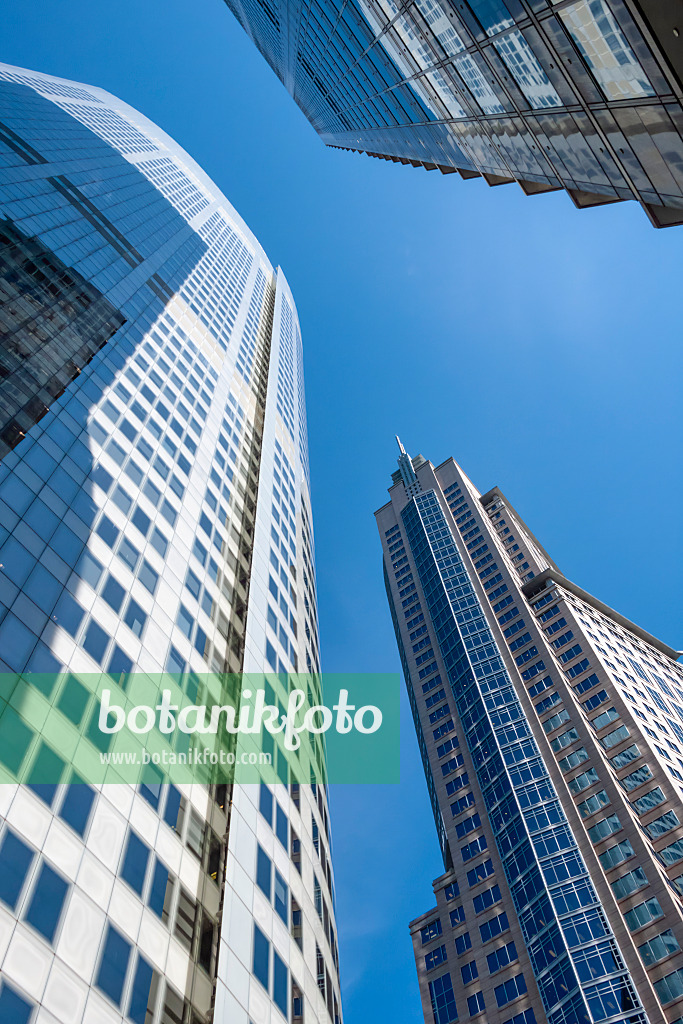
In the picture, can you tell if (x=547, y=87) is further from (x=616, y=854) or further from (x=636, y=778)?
(x=636, y=778)

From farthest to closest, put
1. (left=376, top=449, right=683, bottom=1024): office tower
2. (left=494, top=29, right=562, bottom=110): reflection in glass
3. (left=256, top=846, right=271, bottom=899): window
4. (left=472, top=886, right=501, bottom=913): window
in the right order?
1. (left=472, top=886, right=501, bottom=913): window
2. (left=376, top=449, right=683, bottom=1024): office tower
3. (left=256, top=846, right=271, bottom=899): window
4. (left=494, top=29, right=562, bottom=110): reflection in glass

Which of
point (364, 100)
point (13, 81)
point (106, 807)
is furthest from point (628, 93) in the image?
point (13, 81)

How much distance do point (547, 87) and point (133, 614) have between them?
27721mm

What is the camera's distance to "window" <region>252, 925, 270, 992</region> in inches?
1028

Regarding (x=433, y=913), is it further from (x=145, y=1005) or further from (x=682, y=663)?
(x=682, y=663)

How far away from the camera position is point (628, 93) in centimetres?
1359

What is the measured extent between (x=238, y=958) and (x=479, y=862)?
212 ft

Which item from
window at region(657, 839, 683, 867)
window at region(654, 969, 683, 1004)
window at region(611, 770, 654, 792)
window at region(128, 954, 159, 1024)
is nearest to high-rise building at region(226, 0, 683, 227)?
window at region(128, 954, 159, 1024)

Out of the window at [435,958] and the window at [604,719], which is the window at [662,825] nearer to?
the window at [604,719]

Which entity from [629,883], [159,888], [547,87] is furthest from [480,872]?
[547,87]

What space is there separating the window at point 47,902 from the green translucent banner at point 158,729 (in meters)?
3.12

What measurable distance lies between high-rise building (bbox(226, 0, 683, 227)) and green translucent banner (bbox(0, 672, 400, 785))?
24.3 metres

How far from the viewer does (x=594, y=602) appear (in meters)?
120

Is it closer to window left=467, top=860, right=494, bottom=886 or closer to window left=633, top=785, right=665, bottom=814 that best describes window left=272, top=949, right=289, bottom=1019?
window left=633, top=785, right=665, bottom=814
